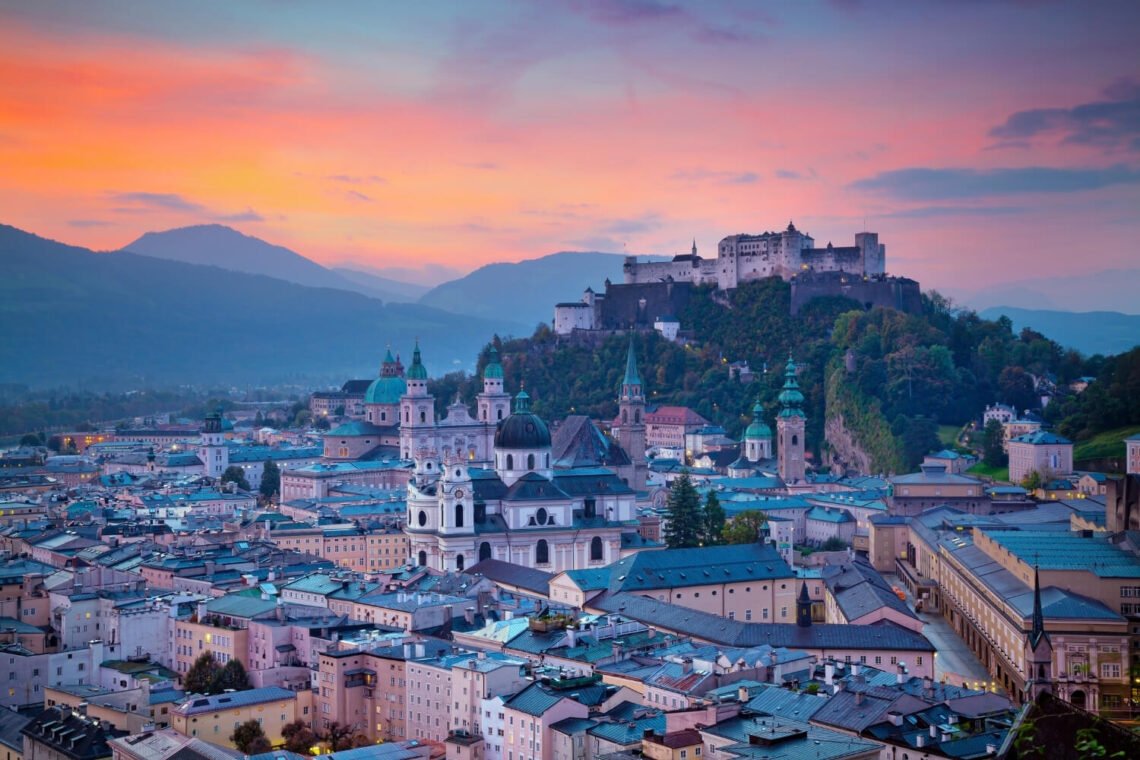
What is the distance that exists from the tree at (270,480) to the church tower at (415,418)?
29.2 ft

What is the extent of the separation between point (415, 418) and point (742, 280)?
1369 inches

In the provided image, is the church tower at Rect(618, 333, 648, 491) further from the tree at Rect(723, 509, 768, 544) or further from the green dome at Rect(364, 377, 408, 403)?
the green dome at Rect(364, 377, 408, 403)

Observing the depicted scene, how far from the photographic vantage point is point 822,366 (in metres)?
99.0

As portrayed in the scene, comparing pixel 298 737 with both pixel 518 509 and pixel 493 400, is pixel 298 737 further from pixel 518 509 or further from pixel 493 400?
pixel 493 400

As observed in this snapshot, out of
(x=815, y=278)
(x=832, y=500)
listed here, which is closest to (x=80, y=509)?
(x=832, y=500)

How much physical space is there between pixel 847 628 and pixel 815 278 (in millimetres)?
68959

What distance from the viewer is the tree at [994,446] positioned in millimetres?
83125

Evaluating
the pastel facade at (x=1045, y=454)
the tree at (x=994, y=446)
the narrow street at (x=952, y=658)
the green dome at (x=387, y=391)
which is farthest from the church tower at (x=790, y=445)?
the green dome at (x=387, y=391)

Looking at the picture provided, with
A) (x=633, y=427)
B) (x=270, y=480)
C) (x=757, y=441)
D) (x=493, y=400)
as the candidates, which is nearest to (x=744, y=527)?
(x=633, y=427)

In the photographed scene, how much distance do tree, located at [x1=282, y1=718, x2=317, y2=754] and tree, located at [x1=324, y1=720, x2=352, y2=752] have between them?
395 mm

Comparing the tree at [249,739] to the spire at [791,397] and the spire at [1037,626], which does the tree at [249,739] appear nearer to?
Result: the spire at [1037,626]

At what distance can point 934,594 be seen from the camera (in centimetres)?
6012

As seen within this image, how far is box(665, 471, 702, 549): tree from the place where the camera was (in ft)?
208

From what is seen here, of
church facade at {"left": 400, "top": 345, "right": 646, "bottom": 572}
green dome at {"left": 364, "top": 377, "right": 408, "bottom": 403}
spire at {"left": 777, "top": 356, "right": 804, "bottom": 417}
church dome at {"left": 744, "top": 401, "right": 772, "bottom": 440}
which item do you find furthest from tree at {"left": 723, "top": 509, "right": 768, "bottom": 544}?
green dome at {"left": 364, "top": 377, "right": 408, "bottom": 403}
